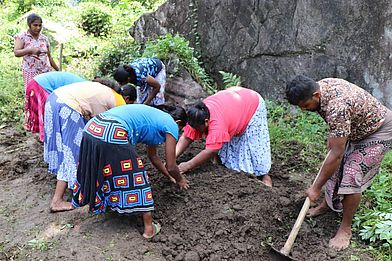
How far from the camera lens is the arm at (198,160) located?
12.8 feet

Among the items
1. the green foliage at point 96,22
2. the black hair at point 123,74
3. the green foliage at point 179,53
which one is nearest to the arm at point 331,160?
the black hair at point 123,74

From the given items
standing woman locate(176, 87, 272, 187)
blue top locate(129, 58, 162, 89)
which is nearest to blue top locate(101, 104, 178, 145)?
standing woman locate(176, 87, 272, 187)

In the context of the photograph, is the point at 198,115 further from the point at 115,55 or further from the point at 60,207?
the point at 115,55

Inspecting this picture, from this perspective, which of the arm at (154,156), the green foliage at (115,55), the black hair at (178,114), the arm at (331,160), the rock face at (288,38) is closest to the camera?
the arm at (331,160)

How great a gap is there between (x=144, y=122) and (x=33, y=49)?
2.96 metres

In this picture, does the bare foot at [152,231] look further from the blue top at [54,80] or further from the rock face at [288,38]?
the rock face at [288,38]

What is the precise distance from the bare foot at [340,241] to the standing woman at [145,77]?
2.69 meters

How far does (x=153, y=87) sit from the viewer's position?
512 centimetres

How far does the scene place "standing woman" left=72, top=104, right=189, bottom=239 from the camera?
10.5ft

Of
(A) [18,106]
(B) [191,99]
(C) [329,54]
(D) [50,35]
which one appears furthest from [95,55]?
(C) [329,54]

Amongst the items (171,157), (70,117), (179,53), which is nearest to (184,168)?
(171,157)

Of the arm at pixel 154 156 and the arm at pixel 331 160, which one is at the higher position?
the arm at pixel 331 160

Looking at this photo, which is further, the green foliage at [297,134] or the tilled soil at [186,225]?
the green foliage at [297,134]

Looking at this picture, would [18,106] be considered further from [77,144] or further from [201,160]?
[201,160]
